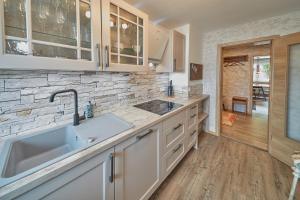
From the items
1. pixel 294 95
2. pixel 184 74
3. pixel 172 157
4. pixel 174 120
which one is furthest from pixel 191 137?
pixel 294 95

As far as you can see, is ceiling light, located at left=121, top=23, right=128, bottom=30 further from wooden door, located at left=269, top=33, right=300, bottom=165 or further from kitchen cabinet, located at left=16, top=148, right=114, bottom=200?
wooden door, located at left=269, top=33, right=300, bottom=165

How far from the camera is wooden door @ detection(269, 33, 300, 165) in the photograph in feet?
6.93

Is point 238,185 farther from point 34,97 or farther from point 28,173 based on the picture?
point 34,97

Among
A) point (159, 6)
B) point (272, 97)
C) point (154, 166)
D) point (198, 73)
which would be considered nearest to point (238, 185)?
point (154, 166)

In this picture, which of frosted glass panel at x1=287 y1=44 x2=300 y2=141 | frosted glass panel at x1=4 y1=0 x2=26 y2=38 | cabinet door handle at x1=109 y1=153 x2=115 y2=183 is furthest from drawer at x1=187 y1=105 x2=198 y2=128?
frosted glass panel at x1=4 y1=0 x2=26 y2=38

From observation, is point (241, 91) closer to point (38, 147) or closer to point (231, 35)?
point (231, 35)

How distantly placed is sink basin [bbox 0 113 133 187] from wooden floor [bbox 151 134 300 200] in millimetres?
1023

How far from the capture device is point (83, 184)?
0.85 metres

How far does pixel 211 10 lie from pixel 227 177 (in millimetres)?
2296

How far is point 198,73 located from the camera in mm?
3064

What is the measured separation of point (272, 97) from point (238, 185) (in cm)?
154

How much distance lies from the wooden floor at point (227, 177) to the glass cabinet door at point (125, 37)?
1.52 meters

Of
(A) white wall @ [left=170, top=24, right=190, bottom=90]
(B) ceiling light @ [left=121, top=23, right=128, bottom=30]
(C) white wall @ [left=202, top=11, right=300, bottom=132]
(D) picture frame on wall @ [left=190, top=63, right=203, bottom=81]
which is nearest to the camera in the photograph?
(B) ceiling light @ [left=121, top=23, right=128, bottom=30]

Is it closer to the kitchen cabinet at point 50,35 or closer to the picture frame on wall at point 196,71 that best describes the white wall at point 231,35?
the picture frame on wall at point 196,71
